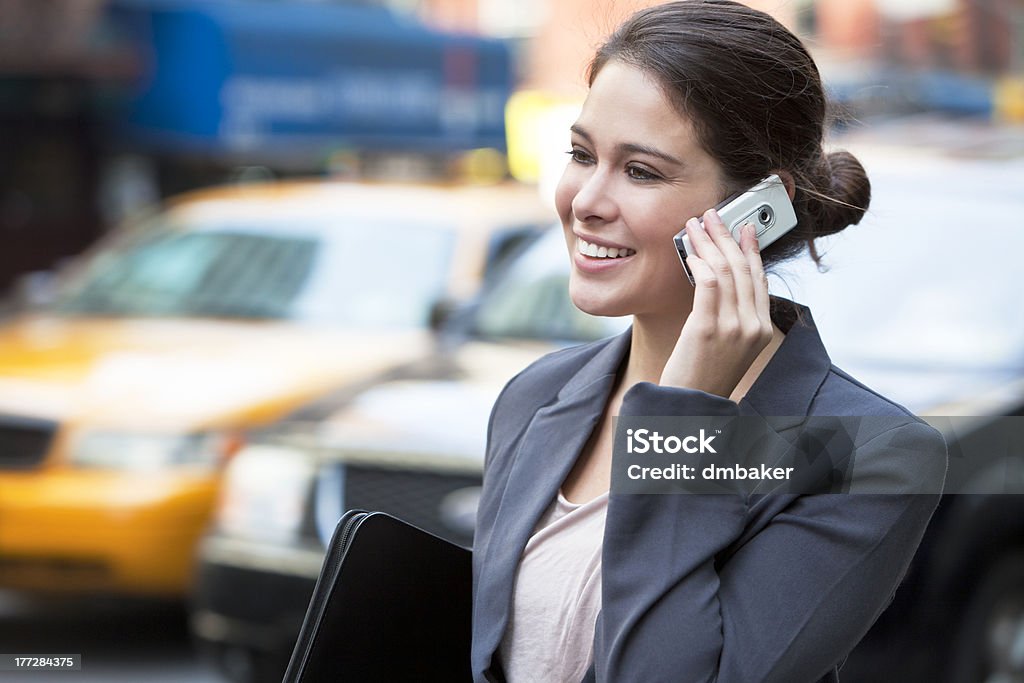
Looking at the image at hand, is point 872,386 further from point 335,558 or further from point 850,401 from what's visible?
point 335,558

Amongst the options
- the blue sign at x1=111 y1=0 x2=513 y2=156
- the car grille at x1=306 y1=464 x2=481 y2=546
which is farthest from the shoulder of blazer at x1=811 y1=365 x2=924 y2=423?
the blue sign at x1=111 y1=0 x2=513 y2=156

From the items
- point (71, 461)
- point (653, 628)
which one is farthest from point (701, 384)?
point (71, 461)

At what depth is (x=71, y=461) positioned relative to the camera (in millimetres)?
5586

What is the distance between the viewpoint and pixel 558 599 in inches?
77.2

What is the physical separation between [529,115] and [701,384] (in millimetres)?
20238

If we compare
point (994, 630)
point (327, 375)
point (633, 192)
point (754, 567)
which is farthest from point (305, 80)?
point (754, 567)

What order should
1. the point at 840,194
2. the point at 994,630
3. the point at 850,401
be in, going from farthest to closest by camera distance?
the point at 994,630
the point at 840,194
the point at 850,401

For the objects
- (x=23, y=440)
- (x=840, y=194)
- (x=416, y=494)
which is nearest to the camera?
(x=840, y=194)

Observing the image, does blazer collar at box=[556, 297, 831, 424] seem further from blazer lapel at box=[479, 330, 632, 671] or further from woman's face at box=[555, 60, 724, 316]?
blazer lapel at box=[479, 330, 632, 671]

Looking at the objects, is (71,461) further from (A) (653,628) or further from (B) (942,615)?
(A) (653,628)

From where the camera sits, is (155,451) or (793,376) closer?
(793,376)

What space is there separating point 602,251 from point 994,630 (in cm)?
254

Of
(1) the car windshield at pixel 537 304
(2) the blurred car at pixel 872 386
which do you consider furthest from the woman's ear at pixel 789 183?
(1) the car windshield at pixel 537 304

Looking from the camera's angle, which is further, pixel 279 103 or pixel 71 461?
pixel 279 103
